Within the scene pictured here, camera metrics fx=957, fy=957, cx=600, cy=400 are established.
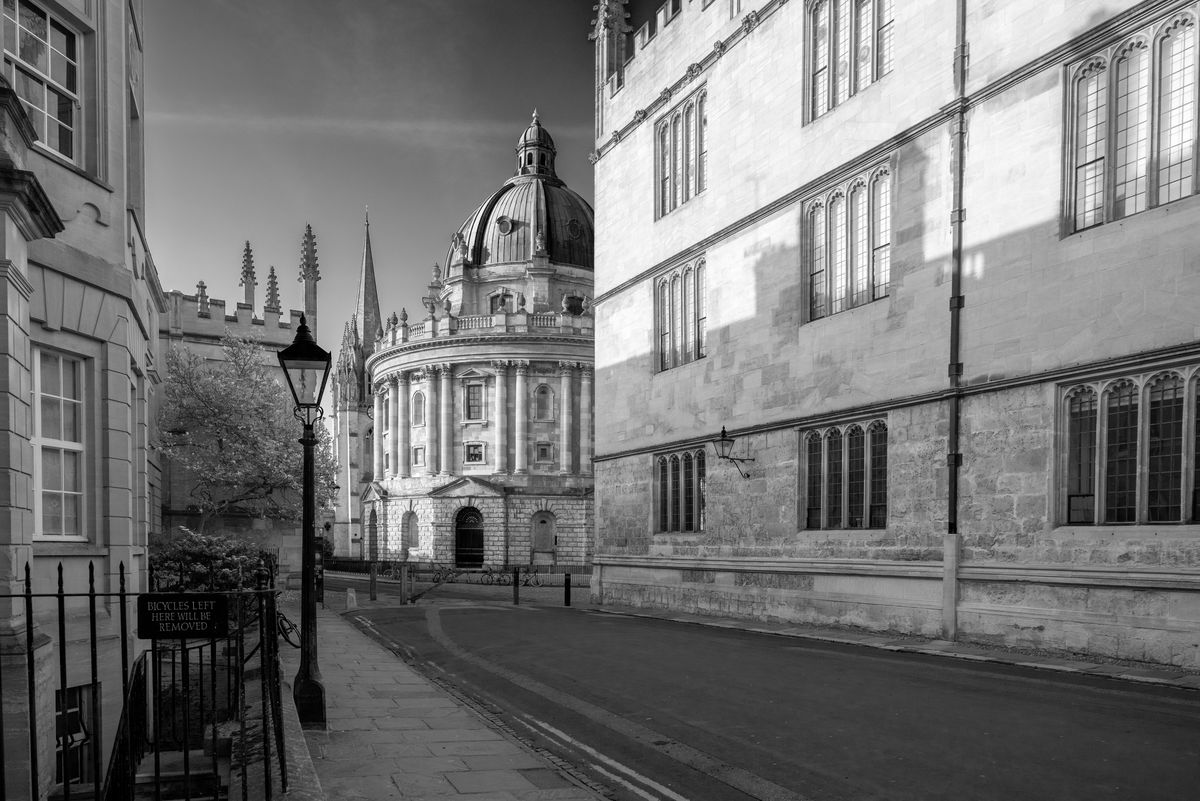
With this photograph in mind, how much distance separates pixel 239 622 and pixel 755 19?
19.9 m

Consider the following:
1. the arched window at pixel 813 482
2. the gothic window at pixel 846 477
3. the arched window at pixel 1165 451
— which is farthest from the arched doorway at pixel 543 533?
the arched window at pixel 1165 451

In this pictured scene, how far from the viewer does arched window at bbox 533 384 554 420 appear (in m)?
66.6

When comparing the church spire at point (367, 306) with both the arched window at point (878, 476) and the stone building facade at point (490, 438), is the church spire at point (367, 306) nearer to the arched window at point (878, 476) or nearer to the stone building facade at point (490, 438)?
the stone building facade at point (490, 438)

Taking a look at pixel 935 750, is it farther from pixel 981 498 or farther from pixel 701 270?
pixel 701 270

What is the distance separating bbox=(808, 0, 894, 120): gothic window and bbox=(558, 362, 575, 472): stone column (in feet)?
153

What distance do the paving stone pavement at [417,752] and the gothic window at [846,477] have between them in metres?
9.21

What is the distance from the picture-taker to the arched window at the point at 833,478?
62.6 ft

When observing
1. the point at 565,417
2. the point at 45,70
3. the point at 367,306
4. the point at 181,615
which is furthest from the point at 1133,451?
the point at 367,306

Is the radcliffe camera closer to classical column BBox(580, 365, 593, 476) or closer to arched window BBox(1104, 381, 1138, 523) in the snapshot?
arched window BBox(1104, 381, 1138, 523)

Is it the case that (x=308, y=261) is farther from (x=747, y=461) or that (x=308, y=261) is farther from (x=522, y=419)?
(x=747, y=461)

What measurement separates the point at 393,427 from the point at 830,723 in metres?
63.4

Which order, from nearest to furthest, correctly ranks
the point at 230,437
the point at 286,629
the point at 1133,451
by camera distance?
the point at 1133,451
the point at 286,629
the point at 230,437

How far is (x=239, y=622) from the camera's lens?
584 cm

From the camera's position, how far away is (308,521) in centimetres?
977
